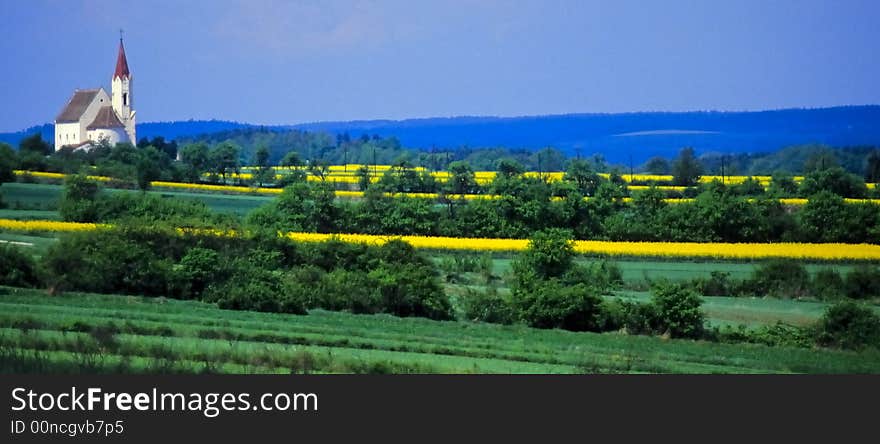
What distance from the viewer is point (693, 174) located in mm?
82875

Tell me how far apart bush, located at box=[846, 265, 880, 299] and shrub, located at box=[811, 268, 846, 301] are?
0.23m

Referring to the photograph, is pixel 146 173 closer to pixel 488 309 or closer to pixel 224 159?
pixel 224 159

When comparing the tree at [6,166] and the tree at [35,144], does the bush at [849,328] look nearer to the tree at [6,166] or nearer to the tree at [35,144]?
the tree at [6,166]

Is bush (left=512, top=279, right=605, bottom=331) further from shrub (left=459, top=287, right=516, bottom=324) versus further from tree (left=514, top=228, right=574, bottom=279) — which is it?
tree (left=514, top=228, right=574, bottom=279)

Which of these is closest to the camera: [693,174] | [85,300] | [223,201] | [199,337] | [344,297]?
[199,337]

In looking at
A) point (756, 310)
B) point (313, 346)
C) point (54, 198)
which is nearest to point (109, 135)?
point (54, 198)

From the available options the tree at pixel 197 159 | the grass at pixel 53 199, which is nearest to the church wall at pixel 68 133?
the tree at pixel 197 159

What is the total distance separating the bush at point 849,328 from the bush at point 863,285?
7.05 m

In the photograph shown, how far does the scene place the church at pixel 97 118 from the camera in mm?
100875

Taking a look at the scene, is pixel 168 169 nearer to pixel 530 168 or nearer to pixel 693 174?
pixel 693 174

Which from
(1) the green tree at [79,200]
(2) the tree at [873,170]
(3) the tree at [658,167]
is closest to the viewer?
(1) the green tree at [79,200]

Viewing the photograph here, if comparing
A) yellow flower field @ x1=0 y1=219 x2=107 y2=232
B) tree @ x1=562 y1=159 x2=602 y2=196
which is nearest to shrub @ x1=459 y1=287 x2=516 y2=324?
yellow flower field @ x1=0 y1=219 x2=107 y2=232

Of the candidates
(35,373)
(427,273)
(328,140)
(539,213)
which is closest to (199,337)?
(35,373)

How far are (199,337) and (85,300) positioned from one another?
7.47 meters
